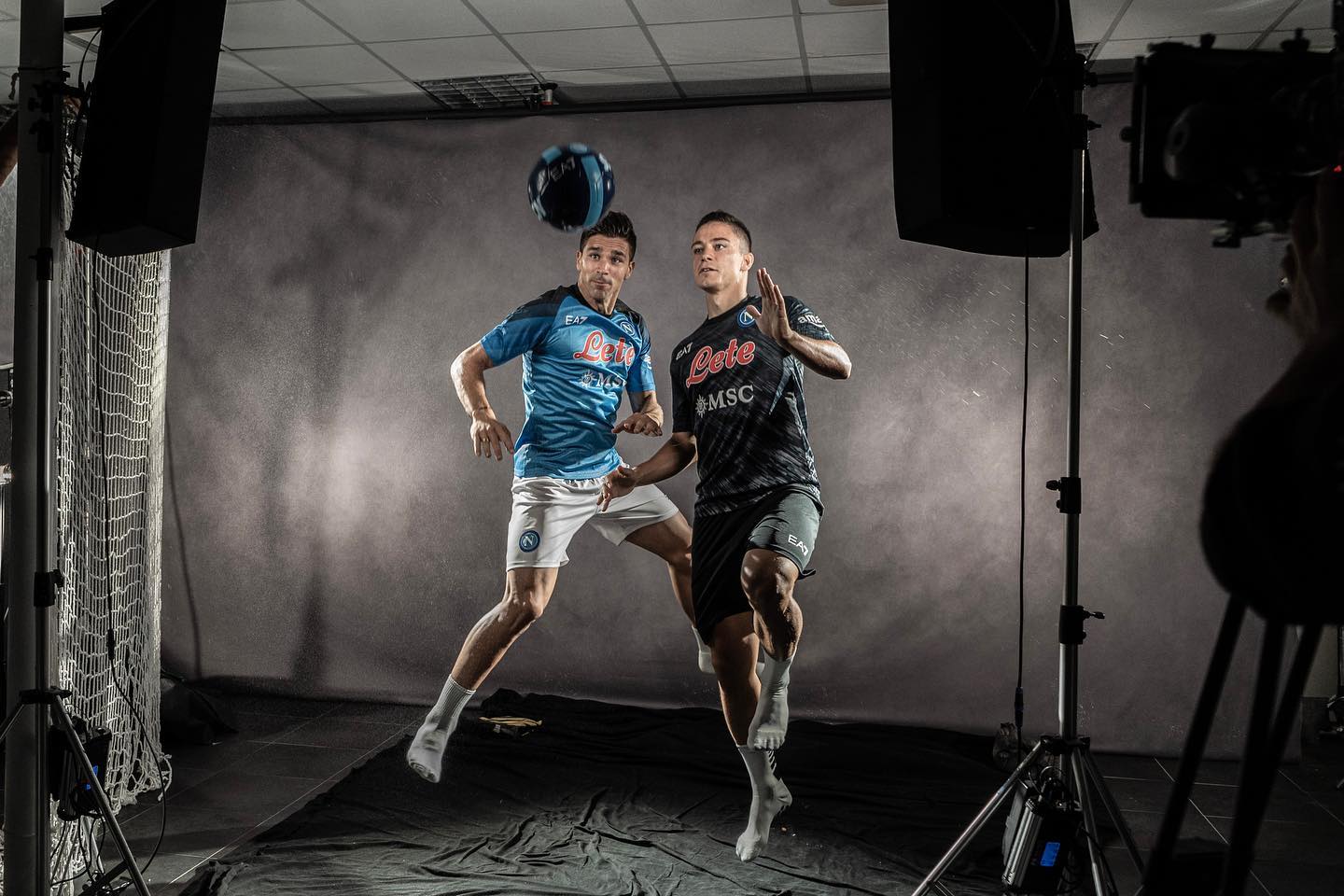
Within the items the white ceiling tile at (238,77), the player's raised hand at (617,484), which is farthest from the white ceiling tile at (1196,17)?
the white ceiling tile at (238,77)

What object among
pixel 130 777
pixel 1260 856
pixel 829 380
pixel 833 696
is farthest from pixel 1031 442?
pixel 130 777

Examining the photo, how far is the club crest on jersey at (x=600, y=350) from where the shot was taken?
4.01m

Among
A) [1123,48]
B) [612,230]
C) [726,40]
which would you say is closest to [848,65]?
[726,40]

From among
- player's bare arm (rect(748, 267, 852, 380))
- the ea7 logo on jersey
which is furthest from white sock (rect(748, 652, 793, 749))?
player's bare arm (rect(748, 267, 852, 380))

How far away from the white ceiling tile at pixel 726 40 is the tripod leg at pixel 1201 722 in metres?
3.19

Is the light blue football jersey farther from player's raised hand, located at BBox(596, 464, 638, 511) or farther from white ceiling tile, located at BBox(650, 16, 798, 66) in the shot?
white ceiling tile, located at BBox(650, 16, 798, 66)

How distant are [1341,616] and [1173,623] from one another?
3886mm

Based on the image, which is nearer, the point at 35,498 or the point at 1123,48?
the point at 35,498

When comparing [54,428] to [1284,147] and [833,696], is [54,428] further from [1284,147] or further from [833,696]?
[833,696]

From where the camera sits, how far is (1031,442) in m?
4.14

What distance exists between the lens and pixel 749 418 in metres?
3.53

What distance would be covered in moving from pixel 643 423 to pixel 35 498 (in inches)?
88.2

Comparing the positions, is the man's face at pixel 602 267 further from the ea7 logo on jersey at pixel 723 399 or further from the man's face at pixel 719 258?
the ea7 logo on jersey at pixel 723 399

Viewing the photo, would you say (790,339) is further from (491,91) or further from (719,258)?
(491,91)
